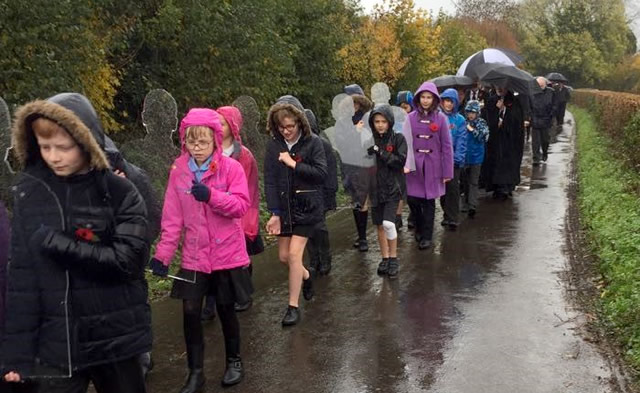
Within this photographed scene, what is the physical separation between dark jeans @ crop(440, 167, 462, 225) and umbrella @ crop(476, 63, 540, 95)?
255 cm

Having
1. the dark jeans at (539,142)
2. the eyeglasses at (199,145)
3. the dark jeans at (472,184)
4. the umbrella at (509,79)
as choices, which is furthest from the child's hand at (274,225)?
the dark jeans at (539,142)

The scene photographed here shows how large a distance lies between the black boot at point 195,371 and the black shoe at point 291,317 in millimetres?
1240

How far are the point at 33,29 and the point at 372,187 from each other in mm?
4145

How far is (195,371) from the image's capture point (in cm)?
421

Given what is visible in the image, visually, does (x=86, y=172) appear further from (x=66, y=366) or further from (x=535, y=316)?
(x=535, y=316)

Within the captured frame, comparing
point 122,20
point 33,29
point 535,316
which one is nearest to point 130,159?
point 33,29

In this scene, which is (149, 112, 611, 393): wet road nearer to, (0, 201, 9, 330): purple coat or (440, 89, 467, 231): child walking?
(440, 89, 467, 231): child walking

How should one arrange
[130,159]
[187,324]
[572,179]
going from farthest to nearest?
[572,179], [130,159], [187,324]

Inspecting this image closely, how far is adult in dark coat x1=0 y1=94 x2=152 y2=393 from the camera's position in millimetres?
2635

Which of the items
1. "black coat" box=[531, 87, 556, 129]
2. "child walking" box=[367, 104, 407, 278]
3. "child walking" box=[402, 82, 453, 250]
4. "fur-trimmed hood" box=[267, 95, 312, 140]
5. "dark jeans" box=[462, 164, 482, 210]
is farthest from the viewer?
"black coat" box=[531, 87, 556, 129]

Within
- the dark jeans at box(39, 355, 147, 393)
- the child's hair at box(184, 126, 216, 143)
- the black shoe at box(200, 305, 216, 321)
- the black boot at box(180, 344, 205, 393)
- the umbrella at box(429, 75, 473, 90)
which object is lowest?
the black shoe at box(200, 305, 216, 321)

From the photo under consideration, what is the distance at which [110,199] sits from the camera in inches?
110

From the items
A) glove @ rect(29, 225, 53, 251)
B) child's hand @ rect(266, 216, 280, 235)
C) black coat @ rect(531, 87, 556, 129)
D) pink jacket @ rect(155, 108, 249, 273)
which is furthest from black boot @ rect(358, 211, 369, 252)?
black coat @ rect(531, 87, 556, 129)

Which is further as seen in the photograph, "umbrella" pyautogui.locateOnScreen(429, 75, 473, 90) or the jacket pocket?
"umbrella" pyautogui.locateOnScreen(429, 75, 473, 90)
